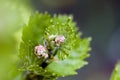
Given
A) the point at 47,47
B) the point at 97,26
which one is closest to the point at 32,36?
the point at 47,47

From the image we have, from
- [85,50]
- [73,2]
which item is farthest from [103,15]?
[85,50]

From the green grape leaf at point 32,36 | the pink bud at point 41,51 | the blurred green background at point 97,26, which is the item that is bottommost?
the pink bud at point 41,51

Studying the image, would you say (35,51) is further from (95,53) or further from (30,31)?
(95,53)

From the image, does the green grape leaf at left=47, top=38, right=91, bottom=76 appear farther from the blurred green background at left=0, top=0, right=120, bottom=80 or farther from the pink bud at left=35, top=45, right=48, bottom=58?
the blurred green background at left=0, top=0, right=120, bottom=80

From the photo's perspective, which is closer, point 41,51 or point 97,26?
point 41,51

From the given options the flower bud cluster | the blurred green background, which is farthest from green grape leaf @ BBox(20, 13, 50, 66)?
the blurred green background

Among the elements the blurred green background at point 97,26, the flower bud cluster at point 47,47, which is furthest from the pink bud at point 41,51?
the blurred green background at point 97,26

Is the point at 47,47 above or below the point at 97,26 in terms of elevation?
below

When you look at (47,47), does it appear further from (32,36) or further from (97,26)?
(97,26)

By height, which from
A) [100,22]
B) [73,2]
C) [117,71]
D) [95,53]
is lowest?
[117,71]

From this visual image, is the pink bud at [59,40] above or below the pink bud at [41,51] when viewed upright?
above

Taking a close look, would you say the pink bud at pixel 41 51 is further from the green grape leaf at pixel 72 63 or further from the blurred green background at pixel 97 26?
the blurred green background at pixel 97 26
